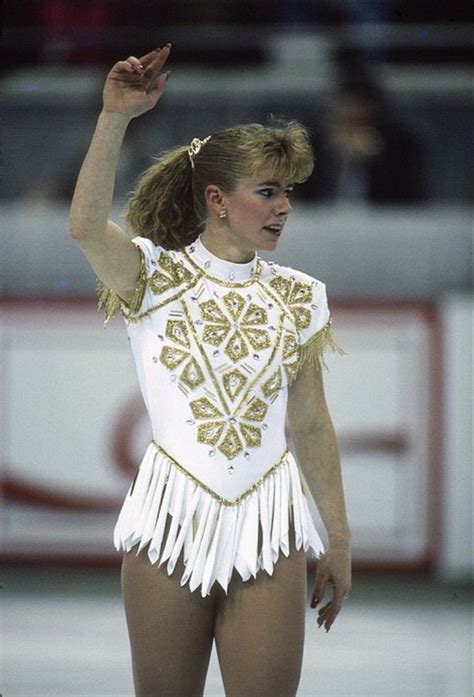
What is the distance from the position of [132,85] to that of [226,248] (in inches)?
17.2

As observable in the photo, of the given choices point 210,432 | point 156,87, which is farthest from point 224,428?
point 156,87

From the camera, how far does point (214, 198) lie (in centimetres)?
304

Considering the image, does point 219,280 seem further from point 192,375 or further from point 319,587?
point 319,587

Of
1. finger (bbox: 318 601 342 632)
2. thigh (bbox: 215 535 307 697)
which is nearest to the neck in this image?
thigh (bbox: 215 535 307 697)

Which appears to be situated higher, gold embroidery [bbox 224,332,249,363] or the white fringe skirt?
gold embroidery [bbox 224,332,249,363]

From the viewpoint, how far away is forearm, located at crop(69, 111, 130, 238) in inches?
109

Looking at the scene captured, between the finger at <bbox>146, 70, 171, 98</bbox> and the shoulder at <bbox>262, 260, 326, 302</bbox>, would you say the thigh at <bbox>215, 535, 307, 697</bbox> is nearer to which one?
the shoulder at <bbox>262, 260, 326, 302</bbox>

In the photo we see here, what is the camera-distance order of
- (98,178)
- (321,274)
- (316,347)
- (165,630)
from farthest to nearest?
(321,274) → (316,347) → (165,630) → (98,178)

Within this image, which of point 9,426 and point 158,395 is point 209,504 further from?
point 9,426

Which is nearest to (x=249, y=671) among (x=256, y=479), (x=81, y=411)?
(x=256, y=479)

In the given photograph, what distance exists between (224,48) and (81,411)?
1.87 m

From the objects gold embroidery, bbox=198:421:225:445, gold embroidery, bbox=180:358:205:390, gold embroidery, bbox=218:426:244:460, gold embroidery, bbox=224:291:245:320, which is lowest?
gold embroidery, bbox=218:426:244:460

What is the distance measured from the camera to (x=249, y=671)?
2.84 m

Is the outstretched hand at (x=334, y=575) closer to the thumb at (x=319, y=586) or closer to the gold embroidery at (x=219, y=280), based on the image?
the thumb at (x=319, y=586)
